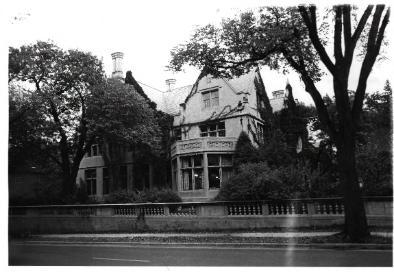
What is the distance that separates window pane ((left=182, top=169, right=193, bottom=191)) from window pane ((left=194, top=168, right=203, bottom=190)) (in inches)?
11.9

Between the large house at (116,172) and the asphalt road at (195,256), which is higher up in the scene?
the large house at (116,172)

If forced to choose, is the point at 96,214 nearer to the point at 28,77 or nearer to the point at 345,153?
the point at 28,77

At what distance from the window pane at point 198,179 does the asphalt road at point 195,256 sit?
21.4 ft

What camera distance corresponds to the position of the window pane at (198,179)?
1795 cm

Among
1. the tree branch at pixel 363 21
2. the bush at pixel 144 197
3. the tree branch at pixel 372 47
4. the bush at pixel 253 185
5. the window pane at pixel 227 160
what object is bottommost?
the bush at pixel 144 197

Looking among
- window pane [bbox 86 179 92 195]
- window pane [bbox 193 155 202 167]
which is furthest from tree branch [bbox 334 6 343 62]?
window pane [bbox 86 179 92 195]

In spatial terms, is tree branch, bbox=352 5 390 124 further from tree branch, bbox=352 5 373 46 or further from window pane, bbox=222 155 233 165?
window pane, bbox=222 155 233 165

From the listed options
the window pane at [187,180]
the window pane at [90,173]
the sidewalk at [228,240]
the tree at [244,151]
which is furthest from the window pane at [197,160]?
the sidewalk at [228,240]

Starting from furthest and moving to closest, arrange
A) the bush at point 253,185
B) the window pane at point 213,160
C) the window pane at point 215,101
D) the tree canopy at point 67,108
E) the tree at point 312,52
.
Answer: the window pane at point 215,101 → the window pane at point 213,160 → the bush at point 253,185 → the tree canopy at point 67,108 → the tree at point 312,52

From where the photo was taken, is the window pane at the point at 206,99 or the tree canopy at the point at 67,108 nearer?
the tree canopy at the point at 67,108

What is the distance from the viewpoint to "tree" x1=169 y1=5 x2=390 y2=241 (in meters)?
10.1

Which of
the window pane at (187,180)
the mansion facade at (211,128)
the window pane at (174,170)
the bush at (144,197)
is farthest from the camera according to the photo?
the window pane at (174,170)

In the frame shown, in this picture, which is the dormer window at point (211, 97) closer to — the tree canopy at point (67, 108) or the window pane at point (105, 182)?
the tree canopy at point (67, 108)
